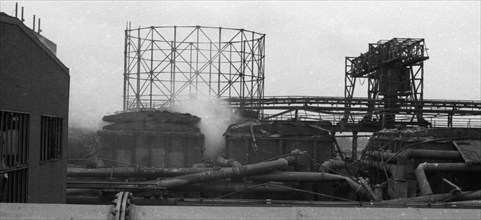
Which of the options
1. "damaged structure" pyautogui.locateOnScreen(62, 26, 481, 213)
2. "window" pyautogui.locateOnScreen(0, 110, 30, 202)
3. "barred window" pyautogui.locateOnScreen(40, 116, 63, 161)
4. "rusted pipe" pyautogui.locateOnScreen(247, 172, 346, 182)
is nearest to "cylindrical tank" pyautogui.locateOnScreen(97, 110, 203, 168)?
"damaged structure" pyautogui.locateOnScreen(62, 26, 481, 213)

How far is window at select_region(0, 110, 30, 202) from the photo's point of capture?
→ 29.3ft

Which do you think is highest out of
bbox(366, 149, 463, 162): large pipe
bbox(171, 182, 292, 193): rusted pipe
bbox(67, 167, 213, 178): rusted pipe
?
bbox(366, 149, 463, 162): large pipe

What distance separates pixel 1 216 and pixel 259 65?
27.9m

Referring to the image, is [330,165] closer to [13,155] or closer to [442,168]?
[442,168]

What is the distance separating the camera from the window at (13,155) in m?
8.94

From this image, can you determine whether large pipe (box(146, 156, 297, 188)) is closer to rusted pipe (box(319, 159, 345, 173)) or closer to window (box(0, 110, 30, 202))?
rusted pipe (box(319, 159, 345, 173))

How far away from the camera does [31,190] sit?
10758 mm

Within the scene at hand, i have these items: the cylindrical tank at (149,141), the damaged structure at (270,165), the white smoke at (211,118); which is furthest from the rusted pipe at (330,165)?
the white smoke at (211,118)

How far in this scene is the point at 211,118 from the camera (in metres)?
25.6

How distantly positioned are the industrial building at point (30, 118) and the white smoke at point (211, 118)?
393 inches

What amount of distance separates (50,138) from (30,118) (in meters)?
2.24

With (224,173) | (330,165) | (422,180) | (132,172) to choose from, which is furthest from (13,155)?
(422,180)

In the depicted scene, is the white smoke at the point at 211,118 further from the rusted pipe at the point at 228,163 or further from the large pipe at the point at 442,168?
the large pipe at the point at 442,168

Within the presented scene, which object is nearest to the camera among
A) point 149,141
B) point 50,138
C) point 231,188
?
point 50,138
